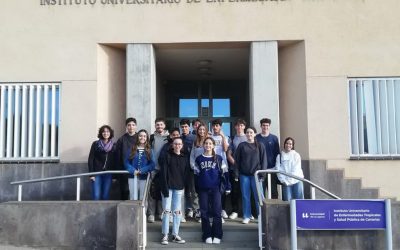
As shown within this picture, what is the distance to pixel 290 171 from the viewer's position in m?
8.98

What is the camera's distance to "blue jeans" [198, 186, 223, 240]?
808cm

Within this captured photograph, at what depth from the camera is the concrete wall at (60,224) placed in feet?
26.5

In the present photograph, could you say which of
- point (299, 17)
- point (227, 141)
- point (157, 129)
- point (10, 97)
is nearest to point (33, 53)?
point (10, 97)

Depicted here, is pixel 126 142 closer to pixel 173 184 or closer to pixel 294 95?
pixel 173 184

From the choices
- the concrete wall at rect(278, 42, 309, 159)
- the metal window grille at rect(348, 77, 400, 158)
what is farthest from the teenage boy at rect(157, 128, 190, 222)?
the metal window grille at rect(348, 77, 400, 158)

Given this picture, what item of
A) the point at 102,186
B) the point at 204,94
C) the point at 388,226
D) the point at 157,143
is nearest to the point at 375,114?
the point at 388,226

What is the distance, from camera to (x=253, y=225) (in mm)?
8742

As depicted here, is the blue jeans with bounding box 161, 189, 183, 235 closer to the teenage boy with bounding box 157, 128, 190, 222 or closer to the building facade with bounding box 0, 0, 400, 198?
the teenage boy with bounding box 157, 128, 190, 222

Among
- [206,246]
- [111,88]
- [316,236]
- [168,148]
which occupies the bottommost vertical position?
[206,246]

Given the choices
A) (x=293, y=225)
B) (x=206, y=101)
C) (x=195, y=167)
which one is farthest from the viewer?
(x=206, y=101)

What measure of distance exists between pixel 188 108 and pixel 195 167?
6607mm

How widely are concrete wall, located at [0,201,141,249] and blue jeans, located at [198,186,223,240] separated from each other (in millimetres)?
1420

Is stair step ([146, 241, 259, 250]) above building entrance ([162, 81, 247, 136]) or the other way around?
the other way around

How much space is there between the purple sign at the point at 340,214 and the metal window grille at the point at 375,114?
9.73 ft
